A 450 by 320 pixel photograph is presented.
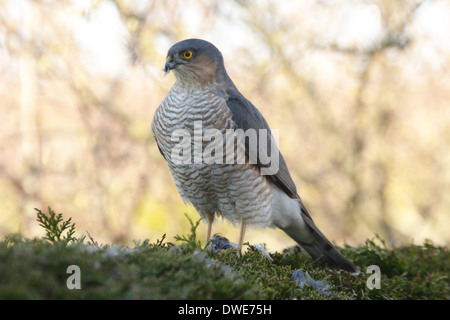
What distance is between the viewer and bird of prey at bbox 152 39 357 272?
3160mm

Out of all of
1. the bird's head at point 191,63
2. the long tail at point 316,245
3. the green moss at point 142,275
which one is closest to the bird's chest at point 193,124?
the bird's head at point 191,63

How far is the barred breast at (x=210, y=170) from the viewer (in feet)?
10.3

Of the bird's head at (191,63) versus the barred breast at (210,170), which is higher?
the bird's head at (191,63)

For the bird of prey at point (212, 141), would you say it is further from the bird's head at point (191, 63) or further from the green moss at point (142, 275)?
the green moss at point (142, 275)

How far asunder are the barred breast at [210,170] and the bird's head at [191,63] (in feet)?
0.37

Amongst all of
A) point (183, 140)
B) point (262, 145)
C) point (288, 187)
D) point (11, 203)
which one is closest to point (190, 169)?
point (183, 140)

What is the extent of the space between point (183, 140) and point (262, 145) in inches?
27.6

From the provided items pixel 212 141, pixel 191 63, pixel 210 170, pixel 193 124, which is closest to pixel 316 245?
pixel 210 170

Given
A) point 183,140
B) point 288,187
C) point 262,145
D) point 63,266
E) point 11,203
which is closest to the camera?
point 63,266

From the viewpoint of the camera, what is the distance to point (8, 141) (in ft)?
23.3
